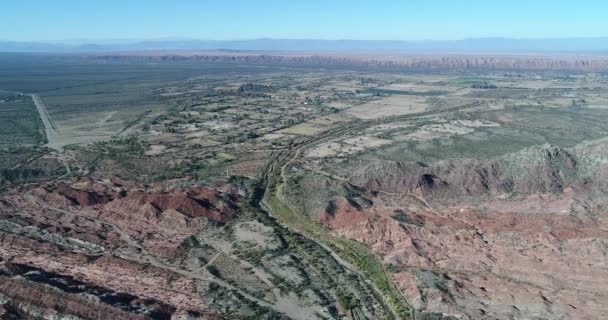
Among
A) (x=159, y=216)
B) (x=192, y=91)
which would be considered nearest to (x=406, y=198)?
(x=159, y=216)

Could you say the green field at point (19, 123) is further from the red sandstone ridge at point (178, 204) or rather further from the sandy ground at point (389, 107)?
the sandy ground at point (389, 107)

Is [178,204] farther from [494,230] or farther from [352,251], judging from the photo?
[494,230]

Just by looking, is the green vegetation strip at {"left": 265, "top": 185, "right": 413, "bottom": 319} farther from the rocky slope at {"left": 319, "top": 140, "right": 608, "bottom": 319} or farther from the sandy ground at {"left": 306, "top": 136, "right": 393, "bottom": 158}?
the sandy ground at {"left": 306, "top": 136, "right": 393, "bottom": 158}

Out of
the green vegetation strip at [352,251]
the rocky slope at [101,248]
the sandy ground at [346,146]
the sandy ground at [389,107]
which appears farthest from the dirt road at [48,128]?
the sandy ground at [389,107]

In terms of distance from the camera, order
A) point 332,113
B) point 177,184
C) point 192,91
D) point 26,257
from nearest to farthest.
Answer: point 26,257, point 177,184, point 332,113, point 192,91

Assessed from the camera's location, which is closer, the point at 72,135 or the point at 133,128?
the point at 72,135

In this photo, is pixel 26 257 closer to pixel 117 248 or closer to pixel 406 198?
pixel 117 248

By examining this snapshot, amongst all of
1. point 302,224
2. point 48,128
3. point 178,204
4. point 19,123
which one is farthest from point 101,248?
point 19,123

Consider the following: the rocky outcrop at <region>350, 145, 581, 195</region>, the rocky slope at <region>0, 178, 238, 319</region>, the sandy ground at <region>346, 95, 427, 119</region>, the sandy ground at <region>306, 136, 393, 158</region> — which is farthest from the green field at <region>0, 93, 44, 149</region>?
the sandy ground at <region>346, 95, 427, 119</region>
